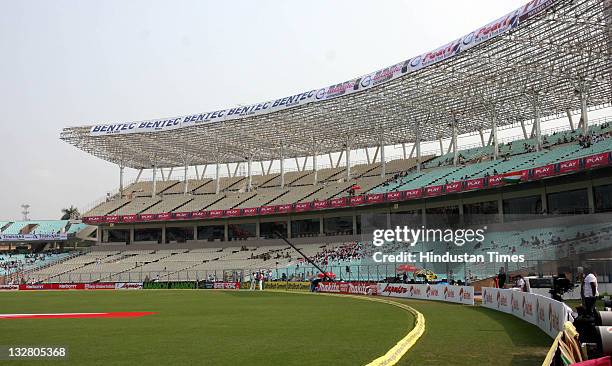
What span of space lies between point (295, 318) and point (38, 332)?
866 cm

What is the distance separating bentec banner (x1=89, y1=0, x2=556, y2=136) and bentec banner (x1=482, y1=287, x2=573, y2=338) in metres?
21.0

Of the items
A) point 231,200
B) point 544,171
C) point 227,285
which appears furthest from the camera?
point 231,200

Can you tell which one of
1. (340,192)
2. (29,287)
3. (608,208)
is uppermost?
(340,192)

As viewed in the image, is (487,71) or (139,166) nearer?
(487,71)

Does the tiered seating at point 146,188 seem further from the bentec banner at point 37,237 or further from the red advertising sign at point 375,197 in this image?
the red advertising sign at point 375,197

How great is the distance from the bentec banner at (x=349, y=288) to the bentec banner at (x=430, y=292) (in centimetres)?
102

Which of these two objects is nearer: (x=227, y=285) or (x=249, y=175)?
(x=227, y=285)

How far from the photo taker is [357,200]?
62250 millimetres

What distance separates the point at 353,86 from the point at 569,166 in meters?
21.7

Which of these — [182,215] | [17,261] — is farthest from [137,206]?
[17,261]

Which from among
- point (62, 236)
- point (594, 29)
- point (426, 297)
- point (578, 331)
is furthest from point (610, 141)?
point (62, 236)

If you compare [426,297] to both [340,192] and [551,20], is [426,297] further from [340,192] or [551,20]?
[340,192]

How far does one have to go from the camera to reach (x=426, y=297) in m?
33.8

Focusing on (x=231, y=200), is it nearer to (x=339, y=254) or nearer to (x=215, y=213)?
(x=215, y=213)
